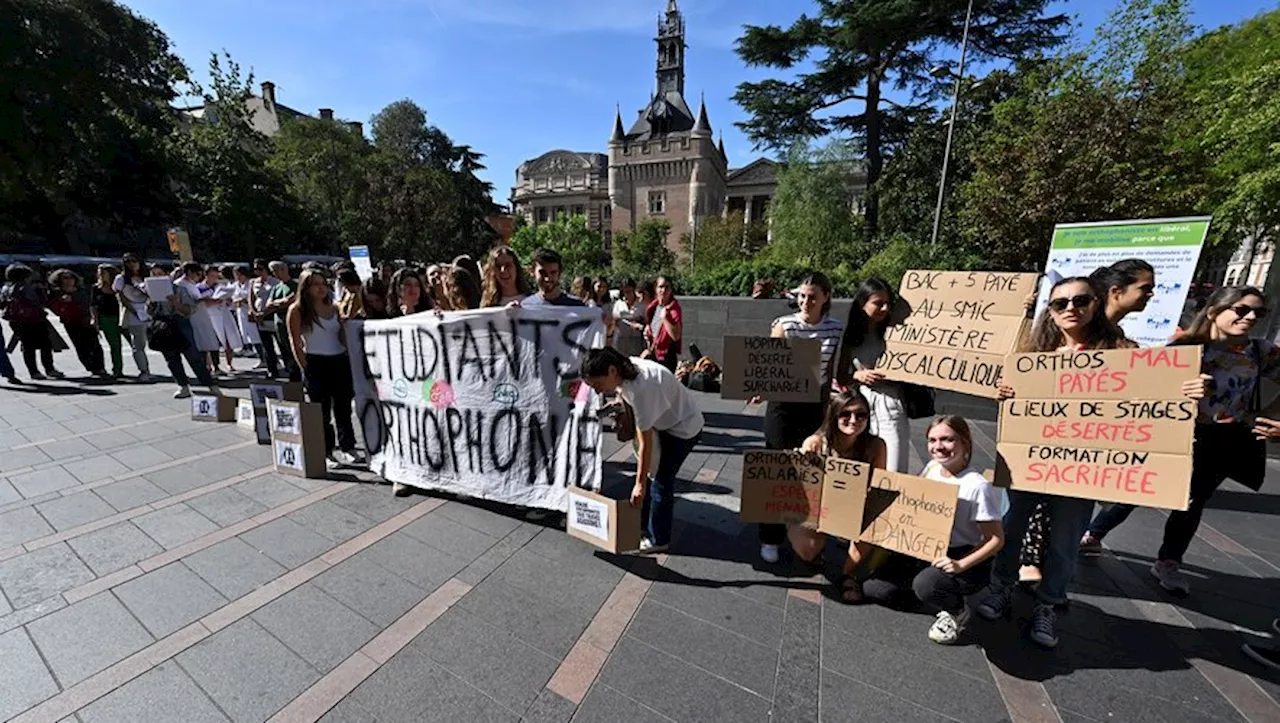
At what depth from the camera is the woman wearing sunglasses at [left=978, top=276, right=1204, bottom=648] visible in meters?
2.29

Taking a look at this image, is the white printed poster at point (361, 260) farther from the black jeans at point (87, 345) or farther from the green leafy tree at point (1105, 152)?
the green leafy tree at point (1105, 152)

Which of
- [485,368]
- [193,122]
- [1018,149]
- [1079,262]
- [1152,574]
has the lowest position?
[1152,574]

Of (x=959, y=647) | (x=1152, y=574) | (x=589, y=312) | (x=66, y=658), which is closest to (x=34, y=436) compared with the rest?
(x=66, y=658)

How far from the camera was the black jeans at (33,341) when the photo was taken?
A: 281 inches

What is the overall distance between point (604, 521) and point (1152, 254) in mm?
5118

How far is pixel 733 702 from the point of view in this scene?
81.7 inches

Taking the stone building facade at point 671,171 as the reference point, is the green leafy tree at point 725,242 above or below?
below

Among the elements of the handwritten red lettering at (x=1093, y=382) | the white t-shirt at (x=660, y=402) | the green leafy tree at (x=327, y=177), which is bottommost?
the white t-shirt at (x=660, y=402)

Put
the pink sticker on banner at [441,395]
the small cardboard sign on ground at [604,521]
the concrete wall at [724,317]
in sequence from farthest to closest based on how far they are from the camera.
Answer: the concrete wall at [724,317]
the pink sticker on banner at [441,395]
the small cardboard sign on ground at [604,521]

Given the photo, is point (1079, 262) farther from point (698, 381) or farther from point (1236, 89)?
point (1236, 89)

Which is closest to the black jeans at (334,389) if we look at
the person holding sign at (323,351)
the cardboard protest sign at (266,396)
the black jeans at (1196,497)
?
the person holding sign at (323,351)

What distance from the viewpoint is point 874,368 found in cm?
296

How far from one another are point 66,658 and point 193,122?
116ft

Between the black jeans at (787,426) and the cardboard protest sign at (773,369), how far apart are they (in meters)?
0.18
